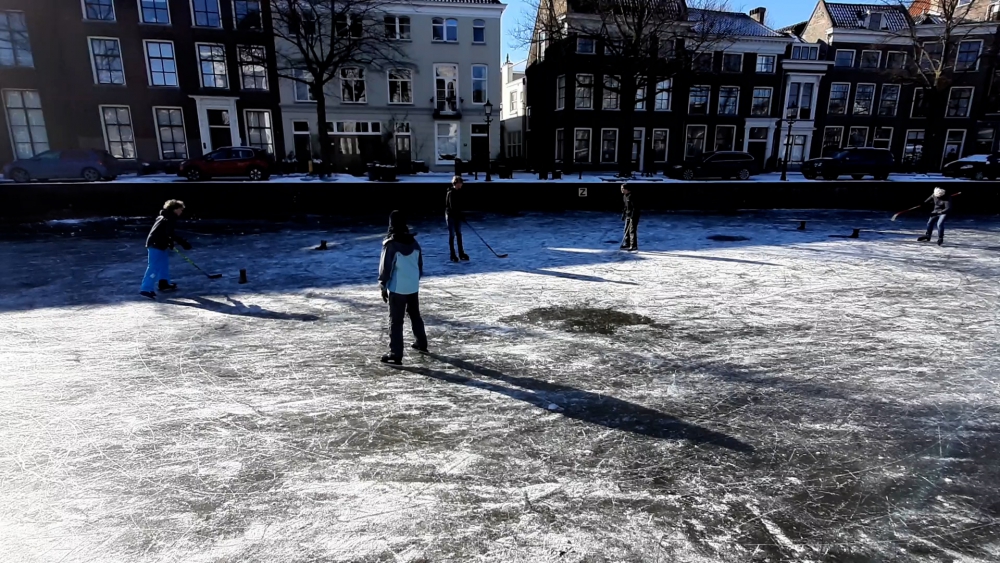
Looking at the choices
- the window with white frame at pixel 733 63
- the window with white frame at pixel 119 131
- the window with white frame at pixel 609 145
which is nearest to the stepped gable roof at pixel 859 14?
the window with white frame at pixel 733 63

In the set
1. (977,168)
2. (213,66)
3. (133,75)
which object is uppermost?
(213,66)

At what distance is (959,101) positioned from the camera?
125 ft

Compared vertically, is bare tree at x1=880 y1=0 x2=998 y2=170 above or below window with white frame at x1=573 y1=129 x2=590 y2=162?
above

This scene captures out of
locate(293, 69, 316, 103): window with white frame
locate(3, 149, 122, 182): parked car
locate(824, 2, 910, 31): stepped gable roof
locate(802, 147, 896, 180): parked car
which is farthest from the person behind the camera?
locate(824, 2, 910, 31): stepped gable roof

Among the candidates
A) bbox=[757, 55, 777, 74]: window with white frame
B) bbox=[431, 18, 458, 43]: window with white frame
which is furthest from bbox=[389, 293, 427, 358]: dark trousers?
bbox=[757, 55, 777, 74]: window with white frame

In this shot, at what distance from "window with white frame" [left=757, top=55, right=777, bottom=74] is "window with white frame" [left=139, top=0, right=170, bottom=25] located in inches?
1420

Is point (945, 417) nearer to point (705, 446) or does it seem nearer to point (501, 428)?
point (705, 446)

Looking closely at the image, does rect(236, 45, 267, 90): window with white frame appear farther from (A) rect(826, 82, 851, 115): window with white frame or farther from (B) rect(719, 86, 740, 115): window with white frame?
(A) rect(826, 82, 851, 115): window with white frame

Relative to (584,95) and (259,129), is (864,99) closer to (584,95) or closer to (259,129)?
(584,95)

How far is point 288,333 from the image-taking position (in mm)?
7012

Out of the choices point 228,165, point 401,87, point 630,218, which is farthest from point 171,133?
point 630,218

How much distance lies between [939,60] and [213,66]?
45.8 metres

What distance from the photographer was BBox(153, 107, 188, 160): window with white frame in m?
28.3

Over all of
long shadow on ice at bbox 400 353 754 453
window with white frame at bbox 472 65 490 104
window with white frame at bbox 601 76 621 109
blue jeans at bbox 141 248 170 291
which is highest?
window with white frame at bbox 472 65 490 104
